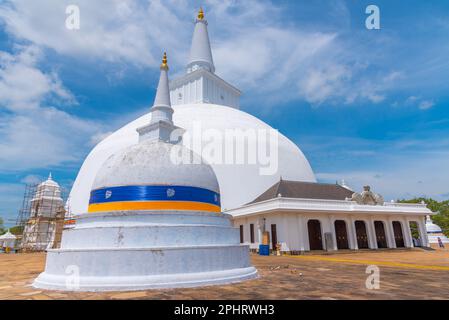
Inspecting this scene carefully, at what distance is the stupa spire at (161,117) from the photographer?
1388 centimetres

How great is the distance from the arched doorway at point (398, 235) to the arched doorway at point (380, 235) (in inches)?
68.8

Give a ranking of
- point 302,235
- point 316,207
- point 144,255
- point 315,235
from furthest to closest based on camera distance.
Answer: point 315,235 → point 316,207 → point 302,235 → point 144,255

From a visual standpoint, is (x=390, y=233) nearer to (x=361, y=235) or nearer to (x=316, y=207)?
(x=361, y=235)

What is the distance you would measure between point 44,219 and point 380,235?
38.7m

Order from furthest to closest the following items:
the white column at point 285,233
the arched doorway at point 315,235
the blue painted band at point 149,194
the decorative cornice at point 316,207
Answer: the arched doorway at point 315,235 < the decorative cornice at point 316,207 < the white column at point 285,233 < the blue painted band at point 149,194

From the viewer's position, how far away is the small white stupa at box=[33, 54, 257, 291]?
870 centimetres

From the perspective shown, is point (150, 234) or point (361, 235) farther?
point (361, 235)

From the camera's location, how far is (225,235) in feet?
36.1

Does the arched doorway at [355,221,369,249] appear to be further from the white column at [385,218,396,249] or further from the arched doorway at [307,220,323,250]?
the arched doorway at [307,220,323,250]

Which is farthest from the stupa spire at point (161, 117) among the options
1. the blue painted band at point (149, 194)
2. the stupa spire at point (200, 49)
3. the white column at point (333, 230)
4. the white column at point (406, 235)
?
the white column at point (406, 235)

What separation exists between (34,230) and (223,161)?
26.2 metres

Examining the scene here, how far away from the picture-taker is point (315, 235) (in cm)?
2458

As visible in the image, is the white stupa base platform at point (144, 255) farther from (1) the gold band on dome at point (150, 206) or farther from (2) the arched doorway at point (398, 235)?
(2) the arched doorway at point (398, 235)

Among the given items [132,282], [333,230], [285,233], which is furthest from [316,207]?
[132,282]
